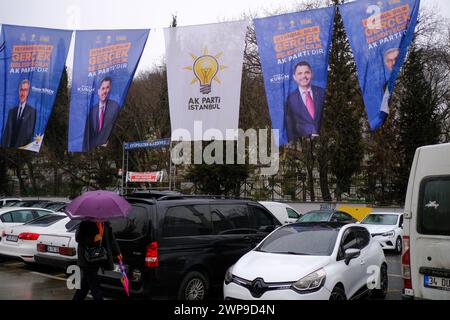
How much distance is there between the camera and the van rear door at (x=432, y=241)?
6113 mm

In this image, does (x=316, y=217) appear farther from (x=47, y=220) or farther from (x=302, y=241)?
(x=302, y=241)

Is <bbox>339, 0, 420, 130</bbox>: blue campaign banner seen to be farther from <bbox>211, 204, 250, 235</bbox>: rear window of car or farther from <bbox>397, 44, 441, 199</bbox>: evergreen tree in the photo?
<bbox>397, 44, 441, 199</bbox>: evergreen tree

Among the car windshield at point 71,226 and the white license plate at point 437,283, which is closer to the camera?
the white license plate at point 437,283

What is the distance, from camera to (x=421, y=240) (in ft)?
20.9

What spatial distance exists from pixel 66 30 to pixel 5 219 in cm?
915

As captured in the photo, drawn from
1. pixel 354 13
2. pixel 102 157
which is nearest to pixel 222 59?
pixel 354 13

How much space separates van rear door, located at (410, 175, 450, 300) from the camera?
611cm

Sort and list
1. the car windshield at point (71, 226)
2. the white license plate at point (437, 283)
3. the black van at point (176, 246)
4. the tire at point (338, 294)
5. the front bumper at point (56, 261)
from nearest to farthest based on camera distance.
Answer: the white license plate at point (437, 283) → the tire at point (338, 294) → the black van at point (176, 246) → the front bumper at point (56, 261) → the car windshield at point (71, 226)

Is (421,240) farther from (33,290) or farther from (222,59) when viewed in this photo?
(222,59)

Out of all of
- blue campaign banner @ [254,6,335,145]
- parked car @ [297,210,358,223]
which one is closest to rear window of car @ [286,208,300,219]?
parked car @ [297,210,358,223]

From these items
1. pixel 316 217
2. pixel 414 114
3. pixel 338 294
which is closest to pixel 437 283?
pixel 338 294

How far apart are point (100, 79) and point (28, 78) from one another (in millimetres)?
3348

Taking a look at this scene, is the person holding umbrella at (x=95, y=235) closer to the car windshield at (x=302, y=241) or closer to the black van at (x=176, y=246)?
the black van at (x=176, y=246)

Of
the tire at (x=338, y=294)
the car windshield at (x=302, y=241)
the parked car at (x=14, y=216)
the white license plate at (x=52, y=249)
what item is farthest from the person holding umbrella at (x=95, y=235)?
the parked car at (x=14, y=216)
